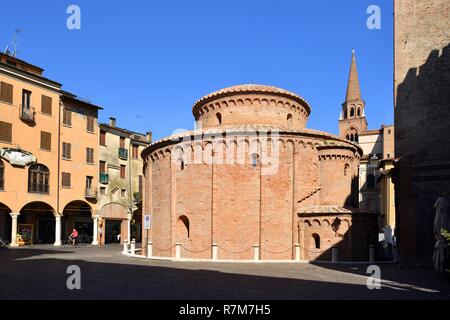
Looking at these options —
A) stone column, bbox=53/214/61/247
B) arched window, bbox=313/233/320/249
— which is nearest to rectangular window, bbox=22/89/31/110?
stone column, bbox=53/214/61/247

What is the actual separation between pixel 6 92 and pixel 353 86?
54.4 metres

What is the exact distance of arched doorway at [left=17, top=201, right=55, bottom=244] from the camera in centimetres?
3375

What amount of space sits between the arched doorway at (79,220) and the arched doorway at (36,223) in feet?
4.29

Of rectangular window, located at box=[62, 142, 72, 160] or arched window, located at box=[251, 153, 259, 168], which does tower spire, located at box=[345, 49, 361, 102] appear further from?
arched window, located at box=[251, 153, 259, 168]

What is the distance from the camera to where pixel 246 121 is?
82.7 feet

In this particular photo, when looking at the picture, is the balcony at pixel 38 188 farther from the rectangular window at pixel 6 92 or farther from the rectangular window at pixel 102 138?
the rectangular window at pixel 102 138

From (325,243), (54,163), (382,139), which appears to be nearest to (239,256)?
(325,243)

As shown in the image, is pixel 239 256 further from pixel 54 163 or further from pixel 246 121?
pixel 54 163

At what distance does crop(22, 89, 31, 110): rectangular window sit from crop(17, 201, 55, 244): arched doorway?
7.80 meters

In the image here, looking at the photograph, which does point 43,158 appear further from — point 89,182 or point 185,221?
point 185,221

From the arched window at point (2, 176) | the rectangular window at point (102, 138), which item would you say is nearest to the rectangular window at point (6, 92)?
the arched window at point (2, 176)

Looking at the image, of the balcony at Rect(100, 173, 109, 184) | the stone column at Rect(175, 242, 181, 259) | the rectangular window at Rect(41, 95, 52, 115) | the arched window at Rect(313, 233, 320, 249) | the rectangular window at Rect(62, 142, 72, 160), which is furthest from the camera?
the balcony at Rect(100, 173, 109, 184)

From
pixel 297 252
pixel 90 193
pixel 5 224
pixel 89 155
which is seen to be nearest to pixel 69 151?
pixel 89 155

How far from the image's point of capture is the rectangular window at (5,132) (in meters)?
30.4
